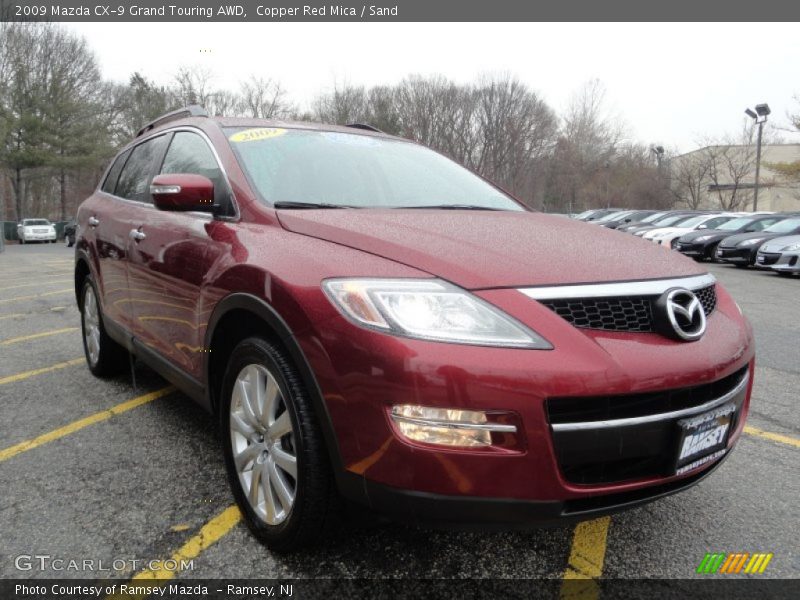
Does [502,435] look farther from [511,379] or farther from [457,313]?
[457,313]

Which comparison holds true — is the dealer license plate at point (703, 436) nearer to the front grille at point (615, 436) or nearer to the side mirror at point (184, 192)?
the front grille at point (615, 436)

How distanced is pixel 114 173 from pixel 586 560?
3.97 metres

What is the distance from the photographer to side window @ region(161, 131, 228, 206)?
2547 millimetres

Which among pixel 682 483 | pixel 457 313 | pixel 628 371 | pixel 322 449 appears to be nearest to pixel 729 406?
pixel 682 483

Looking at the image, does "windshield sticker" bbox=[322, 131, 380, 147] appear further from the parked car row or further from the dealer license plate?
the parked car row

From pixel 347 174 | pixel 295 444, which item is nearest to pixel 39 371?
pixel 347 174

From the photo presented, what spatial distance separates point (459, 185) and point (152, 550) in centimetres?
217

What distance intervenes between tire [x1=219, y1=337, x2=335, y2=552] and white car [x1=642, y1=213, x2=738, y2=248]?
18.3 meters

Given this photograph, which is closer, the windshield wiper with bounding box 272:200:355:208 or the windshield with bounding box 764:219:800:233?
the windshield wiper with bounding box 272:200:355:208

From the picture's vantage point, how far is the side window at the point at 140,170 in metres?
3.46

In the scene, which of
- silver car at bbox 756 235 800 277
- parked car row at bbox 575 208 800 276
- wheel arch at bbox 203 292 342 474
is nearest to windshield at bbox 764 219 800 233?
parked car row at bbox 575 208 800 276

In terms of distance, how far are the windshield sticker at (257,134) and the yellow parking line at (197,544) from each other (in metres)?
1.65

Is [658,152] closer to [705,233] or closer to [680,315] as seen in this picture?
[705,233]

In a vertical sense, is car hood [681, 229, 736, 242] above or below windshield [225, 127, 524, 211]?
below
